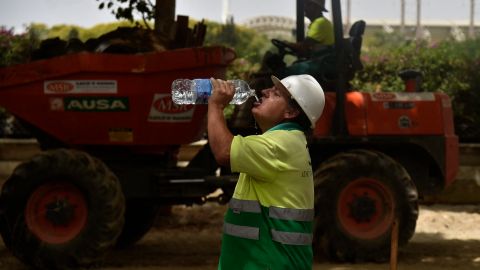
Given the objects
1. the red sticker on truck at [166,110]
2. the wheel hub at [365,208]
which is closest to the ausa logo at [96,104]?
the red sticker on truck at [166,110]

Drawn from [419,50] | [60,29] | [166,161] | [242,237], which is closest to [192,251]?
[166,161]

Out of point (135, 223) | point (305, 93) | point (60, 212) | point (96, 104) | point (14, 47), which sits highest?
point (305, 93)

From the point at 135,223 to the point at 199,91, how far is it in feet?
18.0

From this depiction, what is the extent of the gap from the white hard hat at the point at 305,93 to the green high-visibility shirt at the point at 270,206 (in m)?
0.11

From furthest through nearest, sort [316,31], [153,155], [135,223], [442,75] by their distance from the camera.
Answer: [442,75]
[135,223]
[153,155]
[316,31]

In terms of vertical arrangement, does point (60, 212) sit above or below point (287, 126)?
below

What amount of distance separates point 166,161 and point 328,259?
5.89ft

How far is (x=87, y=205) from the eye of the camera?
7.39 metres

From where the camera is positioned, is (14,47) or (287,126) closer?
(287,126)

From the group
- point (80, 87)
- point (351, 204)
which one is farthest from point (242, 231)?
point (351, 204)

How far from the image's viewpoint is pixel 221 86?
3.44 metres

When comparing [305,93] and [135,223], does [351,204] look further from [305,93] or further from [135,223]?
[305,93]

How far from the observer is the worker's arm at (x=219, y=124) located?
11.0 feet

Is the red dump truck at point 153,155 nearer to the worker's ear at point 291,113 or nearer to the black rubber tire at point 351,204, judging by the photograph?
the black rubber tire at point 351,204
